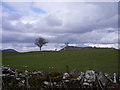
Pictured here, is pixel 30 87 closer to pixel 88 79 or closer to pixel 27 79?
pixel 27 79

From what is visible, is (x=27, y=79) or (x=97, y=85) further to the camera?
(x=27, y=79)

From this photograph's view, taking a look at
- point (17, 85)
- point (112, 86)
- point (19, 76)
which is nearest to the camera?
point (112, 86)

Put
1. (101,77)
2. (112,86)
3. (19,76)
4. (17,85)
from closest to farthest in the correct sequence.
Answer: (112,86) → (17,85) → (101,77) → (19,76)

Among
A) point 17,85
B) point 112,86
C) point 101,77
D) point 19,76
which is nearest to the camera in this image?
point 112,86

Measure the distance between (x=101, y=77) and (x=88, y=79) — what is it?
1.35 ft

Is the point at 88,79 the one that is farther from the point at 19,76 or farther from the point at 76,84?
the point at 19,76

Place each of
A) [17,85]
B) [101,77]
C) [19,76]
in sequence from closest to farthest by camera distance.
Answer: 1. [17,85]
2. [101,77]
3. [19,76]

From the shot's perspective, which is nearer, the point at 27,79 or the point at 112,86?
the point at 112,86

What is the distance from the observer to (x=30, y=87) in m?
5.11

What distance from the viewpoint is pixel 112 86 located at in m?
4.98

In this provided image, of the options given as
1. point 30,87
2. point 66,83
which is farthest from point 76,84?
point 30,87

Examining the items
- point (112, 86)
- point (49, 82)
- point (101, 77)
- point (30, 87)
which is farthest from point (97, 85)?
point (30, 87)

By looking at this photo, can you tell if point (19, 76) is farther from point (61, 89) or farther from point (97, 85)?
point (97, 85)

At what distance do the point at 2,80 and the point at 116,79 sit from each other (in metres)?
3.50
